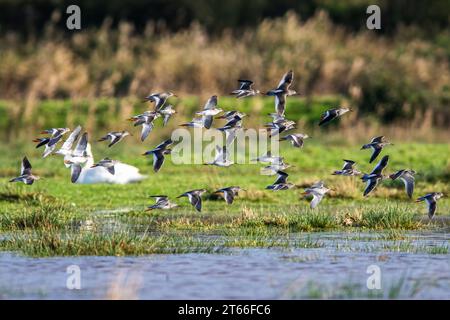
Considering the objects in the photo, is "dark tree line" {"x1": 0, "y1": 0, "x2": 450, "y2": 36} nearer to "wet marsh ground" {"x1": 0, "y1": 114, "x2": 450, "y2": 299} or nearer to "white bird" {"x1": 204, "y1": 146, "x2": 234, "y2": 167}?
"wet marsh ground" {"x1": 0, "y1": 114, "x2": 450, "y2": 299}

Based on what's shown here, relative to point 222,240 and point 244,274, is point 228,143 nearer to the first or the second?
point 222,240

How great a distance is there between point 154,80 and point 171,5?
36.4ft

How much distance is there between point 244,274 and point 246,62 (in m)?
21.2

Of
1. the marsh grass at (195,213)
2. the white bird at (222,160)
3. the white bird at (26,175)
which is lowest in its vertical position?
the marsh grass at (195,213)

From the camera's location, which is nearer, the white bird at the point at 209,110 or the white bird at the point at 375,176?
the white bird at the point at 375,176

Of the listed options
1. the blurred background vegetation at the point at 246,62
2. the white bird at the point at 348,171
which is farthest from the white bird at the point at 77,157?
the blurred background vegetation at the point at 246,62

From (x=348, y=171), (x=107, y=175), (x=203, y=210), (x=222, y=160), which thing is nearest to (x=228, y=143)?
(x=222, y=160)

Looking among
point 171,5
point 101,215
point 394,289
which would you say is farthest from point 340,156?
point 171,5

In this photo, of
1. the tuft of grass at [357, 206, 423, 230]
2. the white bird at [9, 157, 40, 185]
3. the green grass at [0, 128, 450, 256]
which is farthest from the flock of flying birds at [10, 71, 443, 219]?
the green grass at [0, 128, 450, 256]

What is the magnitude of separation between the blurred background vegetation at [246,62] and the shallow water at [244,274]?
15.7 metres

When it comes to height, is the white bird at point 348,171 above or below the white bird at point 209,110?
below

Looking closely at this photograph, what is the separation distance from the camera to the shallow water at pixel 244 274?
1261 centimetres

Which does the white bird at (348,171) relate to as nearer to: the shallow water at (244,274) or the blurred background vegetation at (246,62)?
the shallow water at (244,274)

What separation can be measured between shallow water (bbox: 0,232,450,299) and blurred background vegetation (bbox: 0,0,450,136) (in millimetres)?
15691
